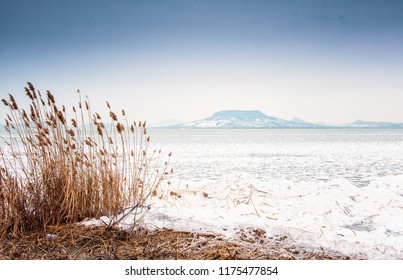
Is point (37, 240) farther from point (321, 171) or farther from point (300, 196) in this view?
point (321, 171)

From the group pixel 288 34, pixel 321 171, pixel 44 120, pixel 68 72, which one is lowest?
pixel 321 171

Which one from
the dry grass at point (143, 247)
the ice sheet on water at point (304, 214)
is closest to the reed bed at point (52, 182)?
the dry grass at point (143, 247)

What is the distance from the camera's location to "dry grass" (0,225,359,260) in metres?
2.16

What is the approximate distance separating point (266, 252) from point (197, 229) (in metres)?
0.60

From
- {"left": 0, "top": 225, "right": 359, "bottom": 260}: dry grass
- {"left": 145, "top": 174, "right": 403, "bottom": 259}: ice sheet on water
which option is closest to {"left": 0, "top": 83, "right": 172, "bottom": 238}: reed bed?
{"left": 0, "top": 225, "right": 359, "bottom": 260}: dry grass

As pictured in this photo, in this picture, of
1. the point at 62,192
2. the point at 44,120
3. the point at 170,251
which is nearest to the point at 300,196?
the point at 170,251

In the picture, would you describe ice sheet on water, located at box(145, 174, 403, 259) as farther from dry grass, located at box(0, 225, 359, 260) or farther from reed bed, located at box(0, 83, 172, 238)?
reed bed, located at box(0, 83, 172, 238)

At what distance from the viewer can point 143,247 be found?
230 cm

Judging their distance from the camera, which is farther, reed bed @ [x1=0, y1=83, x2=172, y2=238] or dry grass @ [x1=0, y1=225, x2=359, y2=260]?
reed bed @ [x1=0, y1=83, x2=172, y2=238]

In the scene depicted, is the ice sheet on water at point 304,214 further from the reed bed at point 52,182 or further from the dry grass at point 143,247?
the reed bed at point 52,182

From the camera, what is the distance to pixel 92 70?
329 centimetres

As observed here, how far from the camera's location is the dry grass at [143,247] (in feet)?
7.07

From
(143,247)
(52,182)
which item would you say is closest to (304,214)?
(143,247)

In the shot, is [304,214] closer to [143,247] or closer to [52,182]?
[143,247]
